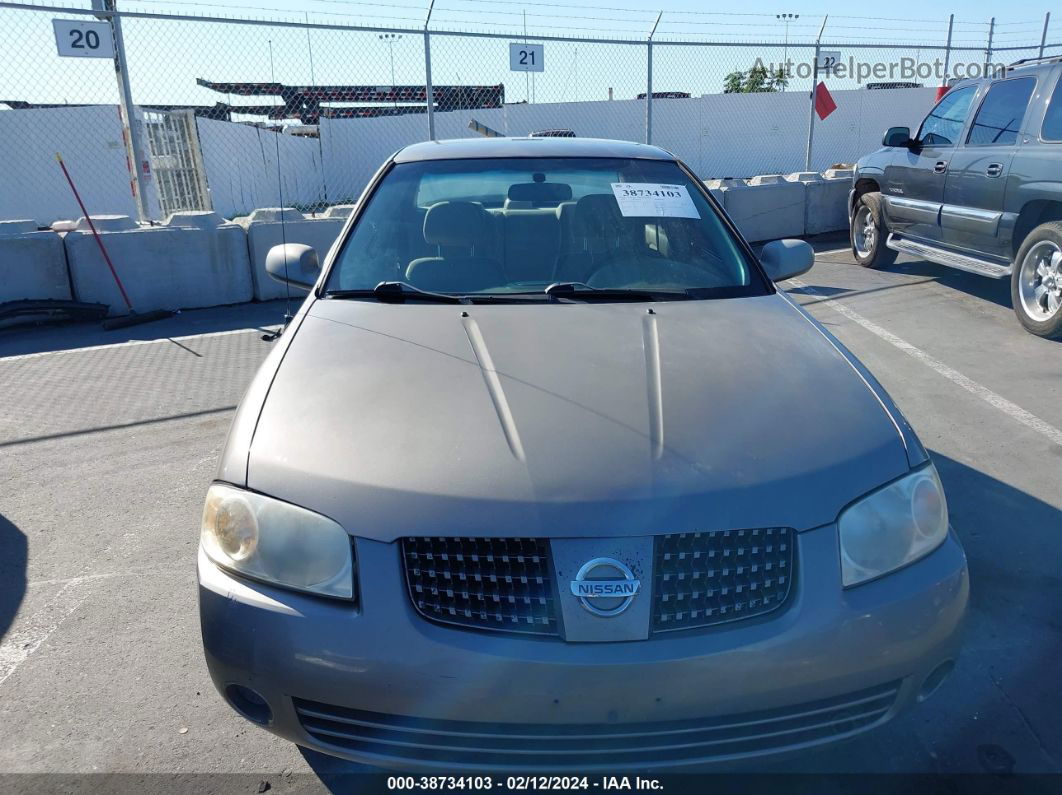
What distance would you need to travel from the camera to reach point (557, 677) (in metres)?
1.80

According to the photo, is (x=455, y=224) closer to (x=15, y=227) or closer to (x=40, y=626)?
(x=40, y=626)

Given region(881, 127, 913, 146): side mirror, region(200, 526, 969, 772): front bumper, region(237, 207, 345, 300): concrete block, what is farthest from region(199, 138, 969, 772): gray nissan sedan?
region(881, 127, 913, 146): side mirror

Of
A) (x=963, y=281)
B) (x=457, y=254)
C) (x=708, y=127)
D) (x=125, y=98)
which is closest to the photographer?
(x=457, y=254)

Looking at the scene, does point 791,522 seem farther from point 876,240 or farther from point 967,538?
point 876,240

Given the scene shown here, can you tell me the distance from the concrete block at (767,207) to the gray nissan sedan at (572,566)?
859cm

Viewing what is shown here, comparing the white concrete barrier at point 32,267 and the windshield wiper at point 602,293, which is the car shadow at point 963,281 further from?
the white concrete barrier at point 32,267

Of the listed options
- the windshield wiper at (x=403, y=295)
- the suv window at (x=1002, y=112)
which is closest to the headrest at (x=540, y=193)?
the windshield wiper at (x=403, y=295)

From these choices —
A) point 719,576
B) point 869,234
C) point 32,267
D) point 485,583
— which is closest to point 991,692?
point 719,576

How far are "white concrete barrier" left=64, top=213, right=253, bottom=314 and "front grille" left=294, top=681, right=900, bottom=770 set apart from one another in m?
6.88

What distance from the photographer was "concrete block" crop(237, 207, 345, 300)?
8.29m

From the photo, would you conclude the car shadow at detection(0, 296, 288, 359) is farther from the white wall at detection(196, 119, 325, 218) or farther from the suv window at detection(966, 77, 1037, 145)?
the white wall at detection(196, 119, 325, 218)

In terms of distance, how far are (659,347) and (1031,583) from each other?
1.87 metres

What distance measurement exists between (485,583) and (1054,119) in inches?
266

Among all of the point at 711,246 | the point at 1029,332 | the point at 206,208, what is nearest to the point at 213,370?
the point at 711,246
